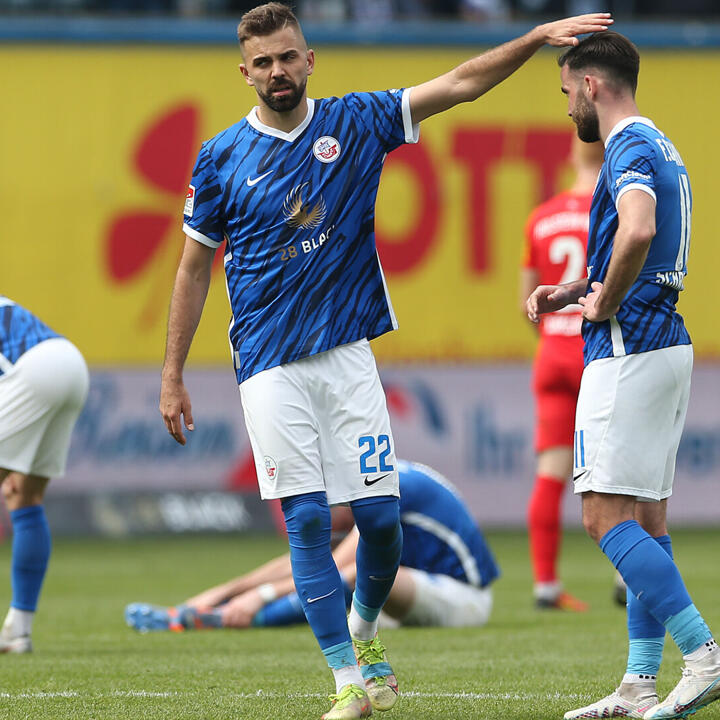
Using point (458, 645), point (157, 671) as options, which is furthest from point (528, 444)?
point (157, 671)

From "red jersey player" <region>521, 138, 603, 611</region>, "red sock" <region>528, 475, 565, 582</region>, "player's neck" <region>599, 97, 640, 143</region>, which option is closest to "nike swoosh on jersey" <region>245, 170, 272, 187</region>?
"player's neck" <region>599, 97, 640, 143</region>

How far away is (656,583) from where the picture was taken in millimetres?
4406

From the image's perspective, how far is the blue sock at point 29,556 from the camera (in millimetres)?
6480

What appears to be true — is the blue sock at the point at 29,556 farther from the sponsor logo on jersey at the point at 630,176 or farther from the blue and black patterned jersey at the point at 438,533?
the sponsor logo on jersey at the point at 630,176

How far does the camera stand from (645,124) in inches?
179

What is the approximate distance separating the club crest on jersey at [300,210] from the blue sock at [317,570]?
907 millimetres

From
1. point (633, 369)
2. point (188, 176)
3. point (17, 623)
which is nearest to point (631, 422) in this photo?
point (633, 369)

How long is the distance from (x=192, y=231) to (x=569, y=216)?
355 centimetres

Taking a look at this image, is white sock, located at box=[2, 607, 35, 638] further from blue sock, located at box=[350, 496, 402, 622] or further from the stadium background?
the stadium background

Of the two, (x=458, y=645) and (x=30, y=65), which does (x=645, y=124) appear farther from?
(x=30, y=65)

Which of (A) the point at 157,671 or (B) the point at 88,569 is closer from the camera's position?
(A) the point at 157,671

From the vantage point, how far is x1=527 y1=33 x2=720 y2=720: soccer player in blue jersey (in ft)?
14.4

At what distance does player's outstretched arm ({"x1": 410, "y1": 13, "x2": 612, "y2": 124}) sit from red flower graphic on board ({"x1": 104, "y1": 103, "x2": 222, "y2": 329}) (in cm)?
1000

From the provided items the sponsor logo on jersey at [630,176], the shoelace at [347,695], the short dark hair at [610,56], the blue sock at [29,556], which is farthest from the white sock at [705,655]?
the blue sock at [29,556]
